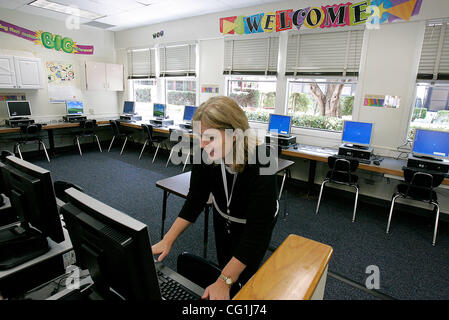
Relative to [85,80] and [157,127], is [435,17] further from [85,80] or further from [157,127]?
[85,80]

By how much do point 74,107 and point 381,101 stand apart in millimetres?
6596

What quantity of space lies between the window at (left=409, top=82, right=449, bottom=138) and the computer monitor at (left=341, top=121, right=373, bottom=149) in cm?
68

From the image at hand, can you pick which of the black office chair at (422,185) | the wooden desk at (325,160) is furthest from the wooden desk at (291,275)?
the wooden desk at (325,160)

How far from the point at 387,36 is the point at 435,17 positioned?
1.73 ft

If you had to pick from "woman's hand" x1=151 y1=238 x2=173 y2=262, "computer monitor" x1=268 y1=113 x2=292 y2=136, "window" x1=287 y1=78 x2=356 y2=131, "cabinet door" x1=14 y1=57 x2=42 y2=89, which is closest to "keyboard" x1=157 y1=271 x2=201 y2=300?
"woman's hand" x1=151 y1=238 x2=173 y2=262

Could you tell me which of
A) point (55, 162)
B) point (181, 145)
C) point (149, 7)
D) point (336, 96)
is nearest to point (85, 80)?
point (55, 162)

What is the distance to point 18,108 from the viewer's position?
18.2 feet

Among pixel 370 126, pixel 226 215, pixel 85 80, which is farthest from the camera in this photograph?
pixel 85 80

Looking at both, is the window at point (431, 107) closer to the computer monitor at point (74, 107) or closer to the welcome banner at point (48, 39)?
the computer monitor at point (74, 107)

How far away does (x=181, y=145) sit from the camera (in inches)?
224

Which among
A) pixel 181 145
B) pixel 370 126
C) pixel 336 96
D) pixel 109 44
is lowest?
pixel 181 145

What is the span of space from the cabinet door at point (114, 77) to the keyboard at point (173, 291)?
7019 millimetres

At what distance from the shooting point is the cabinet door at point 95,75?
6.54 metres

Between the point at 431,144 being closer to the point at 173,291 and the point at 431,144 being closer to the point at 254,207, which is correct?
the point at 254,207
